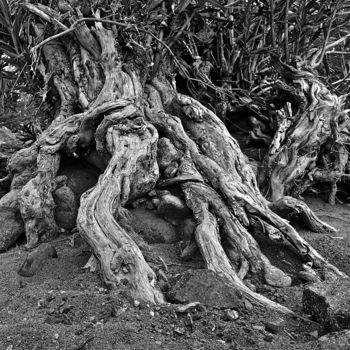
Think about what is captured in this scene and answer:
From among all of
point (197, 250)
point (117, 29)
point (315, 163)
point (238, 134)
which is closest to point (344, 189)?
point (315, 163)

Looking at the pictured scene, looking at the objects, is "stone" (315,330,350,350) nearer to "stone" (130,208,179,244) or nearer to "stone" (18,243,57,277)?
"stone" (130,208,179,244)

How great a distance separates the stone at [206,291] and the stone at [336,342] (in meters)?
0.55

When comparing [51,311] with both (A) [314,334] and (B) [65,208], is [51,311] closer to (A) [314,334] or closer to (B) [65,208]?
(A) [314,334]

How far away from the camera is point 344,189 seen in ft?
17.2

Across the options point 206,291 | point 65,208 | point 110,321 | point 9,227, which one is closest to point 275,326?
point 206,291

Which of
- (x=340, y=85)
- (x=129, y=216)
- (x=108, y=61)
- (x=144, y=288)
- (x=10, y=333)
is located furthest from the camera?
(x=340, y=85)

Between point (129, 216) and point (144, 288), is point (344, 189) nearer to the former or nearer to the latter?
point (129, 216)

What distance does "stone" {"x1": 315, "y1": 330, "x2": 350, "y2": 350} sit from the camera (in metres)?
1.59

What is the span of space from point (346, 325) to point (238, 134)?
3.82 meters

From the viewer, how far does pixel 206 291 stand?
2207 millimetres

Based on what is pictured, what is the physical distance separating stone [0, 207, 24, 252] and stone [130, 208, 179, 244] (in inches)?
37.9

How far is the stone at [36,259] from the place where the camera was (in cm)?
278

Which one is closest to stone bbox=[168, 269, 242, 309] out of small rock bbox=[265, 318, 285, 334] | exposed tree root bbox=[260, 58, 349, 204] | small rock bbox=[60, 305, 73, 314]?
small rock bbox=[265, 318, 285, 334]

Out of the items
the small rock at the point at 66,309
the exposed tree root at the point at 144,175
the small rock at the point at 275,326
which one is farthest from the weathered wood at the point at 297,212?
the small rock at the point at 66,309
